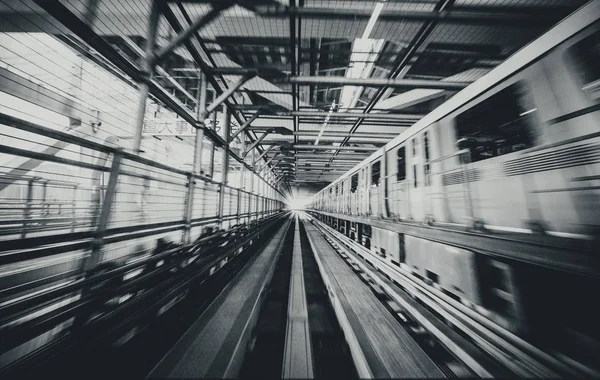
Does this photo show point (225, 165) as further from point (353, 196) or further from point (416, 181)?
point (416, 181)

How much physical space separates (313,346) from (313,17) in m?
5.26

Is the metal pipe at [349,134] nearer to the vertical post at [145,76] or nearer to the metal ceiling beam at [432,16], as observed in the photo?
the metal ceiling beam at [432,16]

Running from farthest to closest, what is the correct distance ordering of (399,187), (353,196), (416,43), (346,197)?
(346,197) → (353,196) → (416,43) → (399,187)

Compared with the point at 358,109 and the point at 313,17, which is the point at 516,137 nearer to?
the point at 313,17

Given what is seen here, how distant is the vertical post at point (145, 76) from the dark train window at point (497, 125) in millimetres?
4452

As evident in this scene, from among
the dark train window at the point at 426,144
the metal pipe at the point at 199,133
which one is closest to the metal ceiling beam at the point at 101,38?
the metal pipe at the point at 199,133

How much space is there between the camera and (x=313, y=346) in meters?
2.06

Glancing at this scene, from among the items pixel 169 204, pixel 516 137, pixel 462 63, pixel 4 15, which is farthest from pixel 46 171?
pixel 462 63

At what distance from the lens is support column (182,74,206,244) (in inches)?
152

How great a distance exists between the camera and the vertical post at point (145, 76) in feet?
10.0

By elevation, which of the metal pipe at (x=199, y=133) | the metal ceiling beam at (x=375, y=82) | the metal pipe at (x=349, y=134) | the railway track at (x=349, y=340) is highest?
the metal pipe at (x=349, y=134)

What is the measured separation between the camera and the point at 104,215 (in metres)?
2.19

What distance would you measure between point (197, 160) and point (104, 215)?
8.67 feet

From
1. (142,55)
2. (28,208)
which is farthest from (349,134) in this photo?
(28,208)
